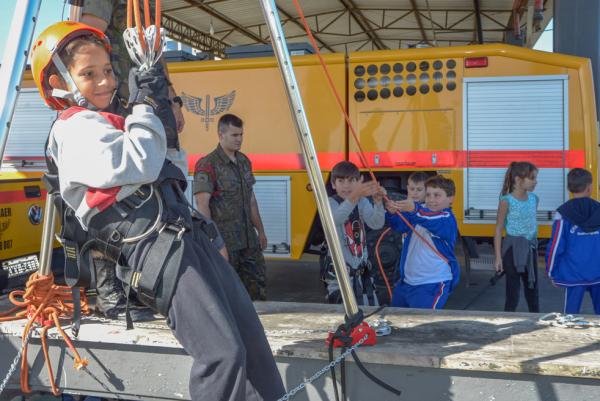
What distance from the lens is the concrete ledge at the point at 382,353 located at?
2.33 m

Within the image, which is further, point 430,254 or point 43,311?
point 430,254

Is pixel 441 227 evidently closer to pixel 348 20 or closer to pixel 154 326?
pixel 154 326

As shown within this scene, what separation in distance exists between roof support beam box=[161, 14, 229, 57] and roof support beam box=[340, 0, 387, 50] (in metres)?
3.78

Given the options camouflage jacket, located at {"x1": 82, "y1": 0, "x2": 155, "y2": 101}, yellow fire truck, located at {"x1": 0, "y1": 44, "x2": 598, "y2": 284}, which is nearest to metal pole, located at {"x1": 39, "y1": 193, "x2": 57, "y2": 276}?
camouflage jacket, located at {"x1": 82, "y1": 0, "x2": 155, "y2": 101}

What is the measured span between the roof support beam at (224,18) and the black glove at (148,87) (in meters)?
13.8

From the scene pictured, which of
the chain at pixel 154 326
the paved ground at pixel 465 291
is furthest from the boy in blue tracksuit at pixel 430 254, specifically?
the paved ground at pixel 465 291

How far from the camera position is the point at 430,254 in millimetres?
4219

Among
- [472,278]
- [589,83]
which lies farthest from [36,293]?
[472,278]

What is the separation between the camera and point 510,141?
20.3 feet

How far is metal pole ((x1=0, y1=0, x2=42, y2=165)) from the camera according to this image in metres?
2.29

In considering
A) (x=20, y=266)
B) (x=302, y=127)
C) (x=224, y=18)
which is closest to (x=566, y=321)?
(x=302, y=127)

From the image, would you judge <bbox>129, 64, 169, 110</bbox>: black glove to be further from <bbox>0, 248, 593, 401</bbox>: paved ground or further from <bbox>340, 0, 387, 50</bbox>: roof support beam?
<bbox>340, 0, 387, 50</bbox>: roof support beam

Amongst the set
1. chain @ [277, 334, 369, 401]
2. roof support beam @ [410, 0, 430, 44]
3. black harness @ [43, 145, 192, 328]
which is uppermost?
roof support beam @ [410, 0, 430, 44]

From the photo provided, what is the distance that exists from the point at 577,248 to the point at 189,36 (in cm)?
1525
